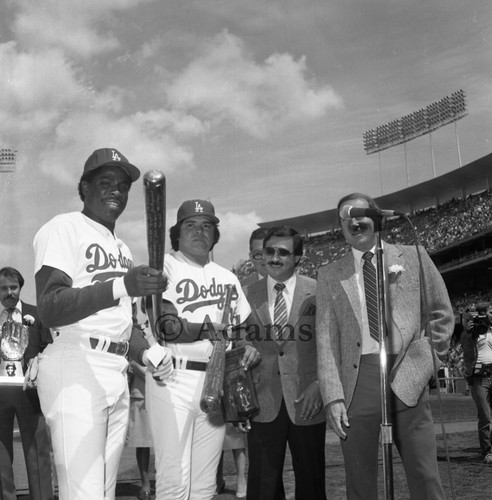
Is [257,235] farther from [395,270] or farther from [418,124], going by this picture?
Answer: [418,124]

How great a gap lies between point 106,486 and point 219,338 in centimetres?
94

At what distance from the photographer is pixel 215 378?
9.75 ft

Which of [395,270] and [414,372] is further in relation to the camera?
[395,270]

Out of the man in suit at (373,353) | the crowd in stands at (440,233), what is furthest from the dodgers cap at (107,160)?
the crowd in stands at (440,233)

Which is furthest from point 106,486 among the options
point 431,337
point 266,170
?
point 266,170

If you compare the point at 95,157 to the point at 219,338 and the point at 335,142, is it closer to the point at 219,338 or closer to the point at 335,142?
the point at 219,338

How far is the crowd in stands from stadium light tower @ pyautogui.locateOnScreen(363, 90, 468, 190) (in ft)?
10.3

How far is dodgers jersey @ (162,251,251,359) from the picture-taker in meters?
3.18

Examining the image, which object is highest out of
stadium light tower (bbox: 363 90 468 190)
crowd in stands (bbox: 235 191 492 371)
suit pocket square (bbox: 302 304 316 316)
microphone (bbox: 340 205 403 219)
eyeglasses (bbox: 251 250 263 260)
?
stadium light tower (bbox: 363 90 468 190)

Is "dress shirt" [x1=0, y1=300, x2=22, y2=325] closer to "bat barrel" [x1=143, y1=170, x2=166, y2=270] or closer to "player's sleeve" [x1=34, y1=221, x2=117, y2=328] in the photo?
"player's sleeve" [x1=34, y1=221, x2=117, y2=328]

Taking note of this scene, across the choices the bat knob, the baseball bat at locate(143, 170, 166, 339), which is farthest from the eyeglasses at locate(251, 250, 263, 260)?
the bat knob

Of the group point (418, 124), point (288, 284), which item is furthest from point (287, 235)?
point (418, 124)

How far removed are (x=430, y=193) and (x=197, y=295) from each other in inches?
1406

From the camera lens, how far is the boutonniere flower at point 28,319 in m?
4.84
